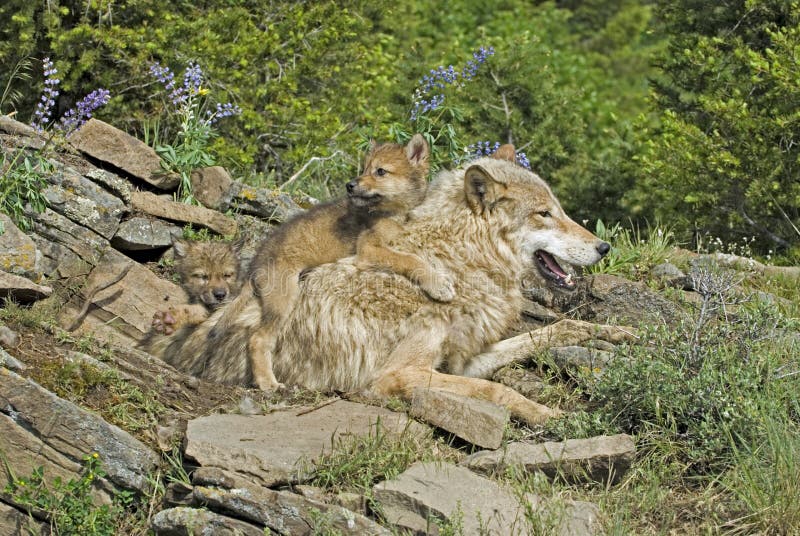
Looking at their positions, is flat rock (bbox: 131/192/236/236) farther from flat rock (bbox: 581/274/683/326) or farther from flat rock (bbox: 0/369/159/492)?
flat rock (bbox: 0/369/159/492)

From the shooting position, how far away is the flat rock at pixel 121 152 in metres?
8.57

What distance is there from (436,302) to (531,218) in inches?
34.6

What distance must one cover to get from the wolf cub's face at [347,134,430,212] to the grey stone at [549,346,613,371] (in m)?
1.48

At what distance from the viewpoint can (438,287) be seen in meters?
6.15

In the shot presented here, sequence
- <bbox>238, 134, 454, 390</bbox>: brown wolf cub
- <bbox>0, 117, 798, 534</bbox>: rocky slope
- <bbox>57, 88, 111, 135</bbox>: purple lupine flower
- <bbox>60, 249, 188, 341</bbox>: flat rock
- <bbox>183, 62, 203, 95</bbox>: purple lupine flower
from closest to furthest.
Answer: <bbox>0, 117, 798, 534</bbox>: rocky slope → <bbox>238, 134, 454, 390</bbox>: brown wolf cub → <bbox>60, 249, 188, 341</bbox>: flat rock → <bbox>57, 88, 111, 135</bbox>: purple lupine flower → <bbox>183, 62, 203, 95</bbox>: purple lupine flower

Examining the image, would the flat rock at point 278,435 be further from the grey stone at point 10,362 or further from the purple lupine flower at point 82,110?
the purple lupine flower at point 82,110

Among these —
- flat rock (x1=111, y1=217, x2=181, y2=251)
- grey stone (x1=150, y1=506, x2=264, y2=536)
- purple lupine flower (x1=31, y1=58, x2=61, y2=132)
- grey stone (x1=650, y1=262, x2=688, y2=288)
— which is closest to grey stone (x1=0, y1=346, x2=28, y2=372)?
grey stone (x1=150, y1=506, x2=264, y2=536)

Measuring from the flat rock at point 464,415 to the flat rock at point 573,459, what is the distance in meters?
0.14

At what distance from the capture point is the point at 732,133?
9.70m

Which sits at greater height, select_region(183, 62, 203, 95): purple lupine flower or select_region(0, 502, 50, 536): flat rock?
select_region(183, 62, 203, 95): purple lupine flower

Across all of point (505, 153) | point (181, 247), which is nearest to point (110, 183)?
point (181, 247)

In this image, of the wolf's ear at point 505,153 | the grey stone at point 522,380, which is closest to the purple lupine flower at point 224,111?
the wolf's ear at point 505,153

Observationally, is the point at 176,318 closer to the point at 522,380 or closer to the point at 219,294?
the point at 219,294

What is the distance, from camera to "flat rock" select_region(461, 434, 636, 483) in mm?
5129
